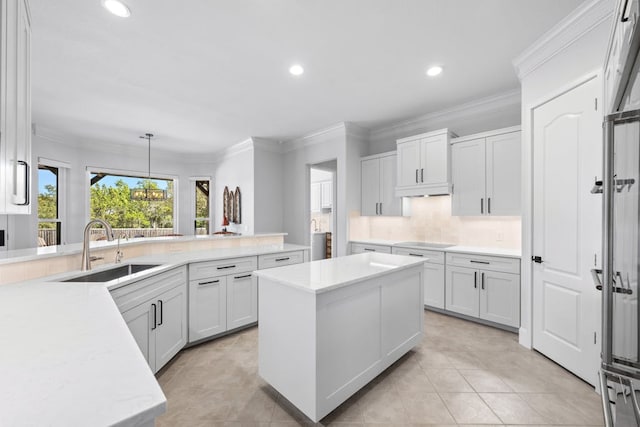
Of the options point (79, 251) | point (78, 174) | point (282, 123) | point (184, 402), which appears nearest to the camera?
point (184, 402)

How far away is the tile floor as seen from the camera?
1.80 metres

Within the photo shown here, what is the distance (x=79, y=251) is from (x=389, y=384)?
2545 mm

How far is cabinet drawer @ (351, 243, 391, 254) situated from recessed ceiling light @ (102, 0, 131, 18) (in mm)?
3674

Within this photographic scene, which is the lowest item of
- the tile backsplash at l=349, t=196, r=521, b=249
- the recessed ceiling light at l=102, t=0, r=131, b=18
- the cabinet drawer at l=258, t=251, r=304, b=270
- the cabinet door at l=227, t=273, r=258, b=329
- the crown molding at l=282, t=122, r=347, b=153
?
the cabinet door at l=227, t=273, r=258, b=329

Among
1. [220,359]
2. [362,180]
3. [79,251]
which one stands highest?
[362,180]

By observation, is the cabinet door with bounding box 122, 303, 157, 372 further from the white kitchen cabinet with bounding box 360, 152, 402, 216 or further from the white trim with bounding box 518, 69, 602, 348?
the white kitchen cabinet with bounding box 360, 152, 402, 216

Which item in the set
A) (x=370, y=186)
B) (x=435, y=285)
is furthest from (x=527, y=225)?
(x=370, y=186)

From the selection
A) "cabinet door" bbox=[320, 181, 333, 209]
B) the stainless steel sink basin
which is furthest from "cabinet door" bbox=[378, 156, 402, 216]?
the stainless steel sink basin

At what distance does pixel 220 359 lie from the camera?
2543 millimetres

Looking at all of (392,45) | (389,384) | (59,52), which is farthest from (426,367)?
(59,52)

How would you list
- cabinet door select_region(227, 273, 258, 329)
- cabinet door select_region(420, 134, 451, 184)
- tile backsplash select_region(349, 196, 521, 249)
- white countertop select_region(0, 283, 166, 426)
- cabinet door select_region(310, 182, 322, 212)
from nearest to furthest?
white countertop select_region(0, 283, 166, 426) → cabinet door select_region(227, 273, 258, 329) → tile backsplash select_region(349, 196, 521, 249) → cabinet door select_region(420, 134, 451, 184) → cabinet door select_region(310, 182, 322, 212)

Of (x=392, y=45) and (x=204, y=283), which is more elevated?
(x=392, y=45)

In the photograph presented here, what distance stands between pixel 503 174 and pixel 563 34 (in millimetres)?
1446

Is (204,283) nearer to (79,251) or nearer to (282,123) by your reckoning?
(79,251)
